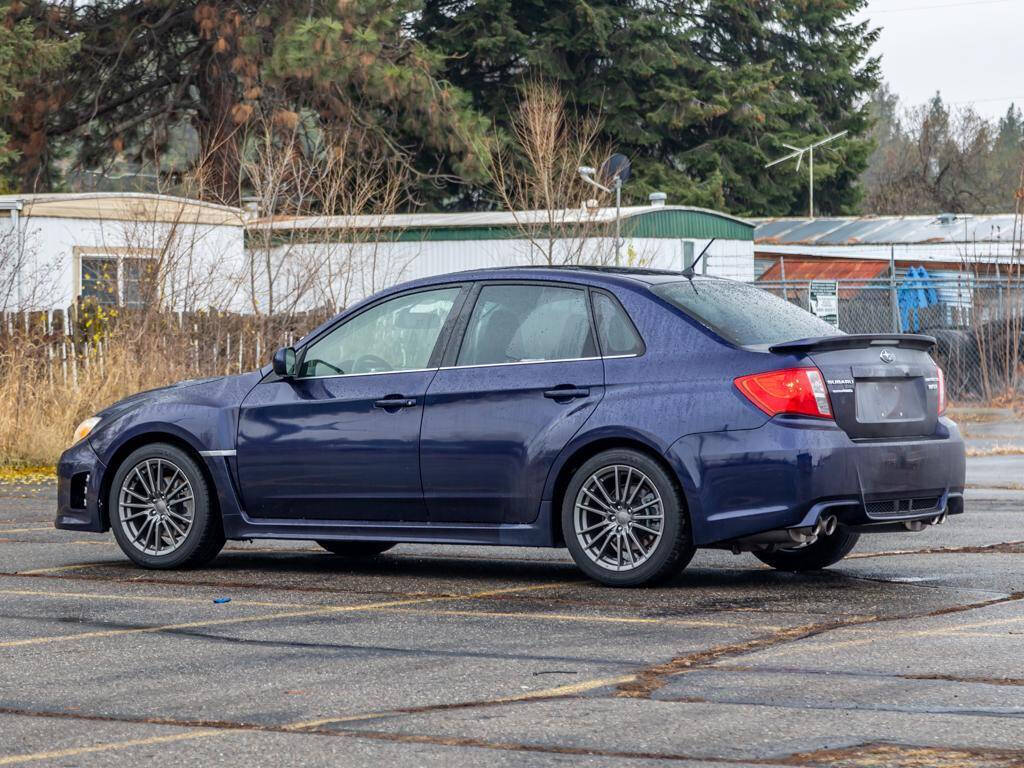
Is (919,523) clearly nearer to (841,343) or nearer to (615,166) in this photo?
(841,343)

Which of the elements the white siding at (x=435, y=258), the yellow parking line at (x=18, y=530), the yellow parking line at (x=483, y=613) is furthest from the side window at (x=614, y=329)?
the white siding at (x=435, y=258)

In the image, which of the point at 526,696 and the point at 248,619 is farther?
the point at 248,619

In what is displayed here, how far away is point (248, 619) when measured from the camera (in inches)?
312

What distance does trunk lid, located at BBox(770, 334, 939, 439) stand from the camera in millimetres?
8375

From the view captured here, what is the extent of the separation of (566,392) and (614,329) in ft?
1.36

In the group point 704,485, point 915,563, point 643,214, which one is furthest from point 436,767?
point 643,214

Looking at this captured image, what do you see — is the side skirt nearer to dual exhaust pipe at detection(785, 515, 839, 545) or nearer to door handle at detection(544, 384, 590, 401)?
door handle at detection(544, 384, 590, 401)

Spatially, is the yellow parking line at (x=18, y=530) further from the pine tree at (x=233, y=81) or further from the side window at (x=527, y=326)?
the pine tree at (x=233, y=81)

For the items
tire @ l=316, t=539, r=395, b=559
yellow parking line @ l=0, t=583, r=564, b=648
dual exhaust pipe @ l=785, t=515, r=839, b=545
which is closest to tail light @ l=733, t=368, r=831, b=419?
dual exhaust pipe @ l=785, t=515, r=839, b=545

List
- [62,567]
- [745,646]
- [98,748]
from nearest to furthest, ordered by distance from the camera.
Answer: [98,748] < [745,646] < [62,567]

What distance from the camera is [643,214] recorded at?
112ft

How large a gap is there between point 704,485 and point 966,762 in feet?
11.5

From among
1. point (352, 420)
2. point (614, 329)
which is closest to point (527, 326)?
point (614, 329)

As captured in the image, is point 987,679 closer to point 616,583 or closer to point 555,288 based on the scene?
point 616,583
